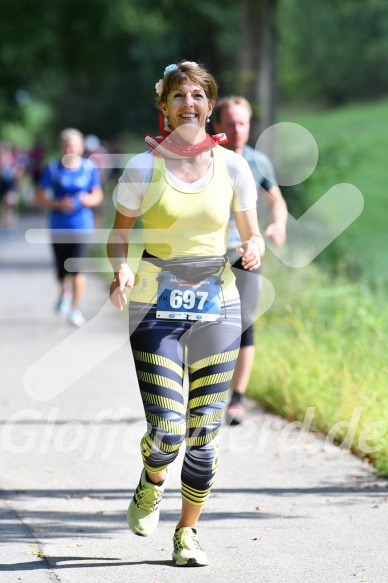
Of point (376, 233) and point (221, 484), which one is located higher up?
point (221, 484)

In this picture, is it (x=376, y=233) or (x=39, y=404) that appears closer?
(x=39, y=404)

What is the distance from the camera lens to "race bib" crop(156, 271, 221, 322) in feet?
15.0

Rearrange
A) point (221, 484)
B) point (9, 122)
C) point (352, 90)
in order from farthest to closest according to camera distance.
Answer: point (352, 90), point (9, 122), point (221, 484)

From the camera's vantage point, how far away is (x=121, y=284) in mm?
4469

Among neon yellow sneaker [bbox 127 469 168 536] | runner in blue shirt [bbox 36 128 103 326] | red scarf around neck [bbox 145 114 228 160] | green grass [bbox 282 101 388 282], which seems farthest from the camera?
green grass [bbox 282 101 388 282]

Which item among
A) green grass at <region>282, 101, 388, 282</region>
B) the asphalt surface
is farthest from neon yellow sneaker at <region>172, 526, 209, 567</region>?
green grass at <region>282, 101, 388, 282</region>

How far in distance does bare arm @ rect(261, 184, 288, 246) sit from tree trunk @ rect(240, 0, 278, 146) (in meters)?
9.07

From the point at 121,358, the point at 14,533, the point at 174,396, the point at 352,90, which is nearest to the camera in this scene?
the point at 174,396

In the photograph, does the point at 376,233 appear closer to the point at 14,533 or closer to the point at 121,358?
the point at 121,358

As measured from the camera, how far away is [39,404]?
26.8ft

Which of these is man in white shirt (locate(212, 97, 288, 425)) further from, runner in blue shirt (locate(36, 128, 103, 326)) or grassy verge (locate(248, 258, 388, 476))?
runner in blue shirt (locate(36, 128, 103, 326))

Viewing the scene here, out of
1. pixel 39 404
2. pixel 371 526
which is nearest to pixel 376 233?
pixel 39 404

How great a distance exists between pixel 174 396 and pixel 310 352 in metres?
3.69

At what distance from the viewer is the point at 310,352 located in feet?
26.8
